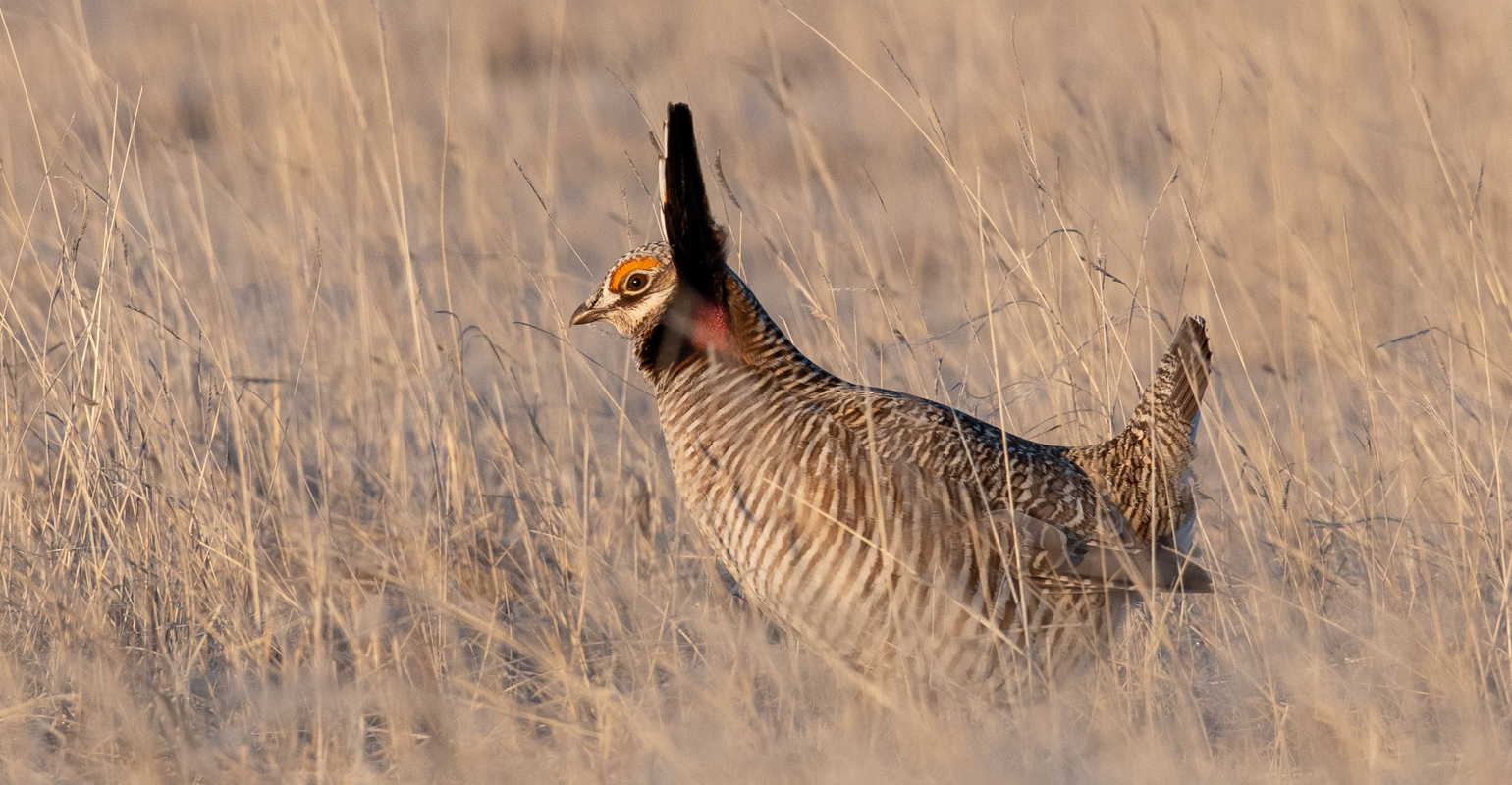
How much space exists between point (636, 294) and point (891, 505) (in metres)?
0.92

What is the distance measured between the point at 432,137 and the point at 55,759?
7.54 meters

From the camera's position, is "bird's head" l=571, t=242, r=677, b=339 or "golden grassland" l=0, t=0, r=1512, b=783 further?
"bird's head" l=571, t=242, r=677, b=339

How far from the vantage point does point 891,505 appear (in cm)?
372

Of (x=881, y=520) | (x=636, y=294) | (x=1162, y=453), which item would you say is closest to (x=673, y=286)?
(x=636, y=294)

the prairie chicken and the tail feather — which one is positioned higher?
the tail feather

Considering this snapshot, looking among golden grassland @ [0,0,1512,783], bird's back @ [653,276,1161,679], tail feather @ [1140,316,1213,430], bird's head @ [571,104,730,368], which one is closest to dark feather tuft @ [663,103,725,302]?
bird's head @ [571,104,730,368]

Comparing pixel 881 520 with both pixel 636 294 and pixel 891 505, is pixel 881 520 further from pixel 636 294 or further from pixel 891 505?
pixel 636 294

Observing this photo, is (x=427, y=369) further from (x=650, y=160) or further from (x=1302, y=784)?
(x=650, y=160)

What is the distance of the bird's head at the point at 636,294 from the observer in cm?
420

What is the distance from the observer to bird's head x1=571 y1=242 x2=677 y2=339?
4199 mm

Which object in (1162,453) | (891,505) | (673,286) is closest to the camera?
(891,505)

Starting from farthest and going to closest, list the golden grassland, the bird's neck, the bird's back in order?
the bird's neck < the bird's back < the golden grassland

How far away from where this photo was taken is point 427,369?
14.4 ft

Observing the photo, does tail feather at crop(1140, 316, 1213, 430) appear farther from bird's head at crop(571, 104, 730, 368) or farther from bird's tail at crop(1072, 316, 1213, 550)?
bird's head at crop(571, 104, 730, 368)
